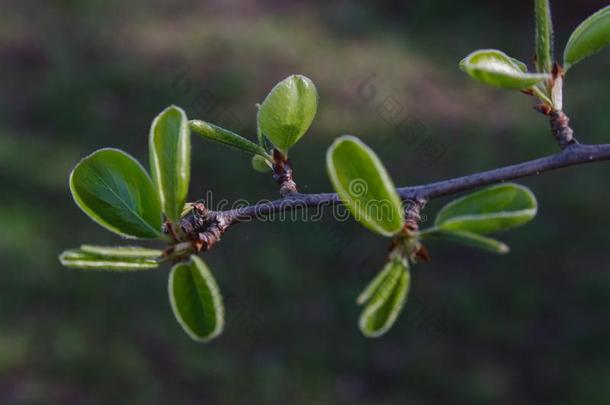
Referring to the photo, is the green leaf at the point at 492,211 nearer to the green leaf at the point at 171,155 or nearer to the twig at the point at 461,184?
the twig at the point at 461,184

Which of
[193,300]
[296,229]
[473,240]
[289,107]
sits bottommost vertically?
[193,300]

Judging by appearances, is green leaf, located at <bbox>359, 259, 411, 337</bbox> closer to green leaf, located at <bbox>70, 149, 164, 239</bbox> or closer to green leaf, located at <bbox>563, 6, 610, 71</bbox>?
green leaf, located at <bbox>70, 149, 164, 239</bbox>

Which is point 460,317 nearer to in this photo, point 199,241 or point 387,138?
point 387,138

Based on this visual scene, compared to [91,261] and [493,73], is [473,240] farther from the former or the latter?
[91,261]

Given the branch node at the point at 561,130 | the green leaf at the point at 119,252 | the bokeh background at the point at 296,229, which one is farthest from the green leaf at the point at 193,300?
the bokeh background at the point at 296,229

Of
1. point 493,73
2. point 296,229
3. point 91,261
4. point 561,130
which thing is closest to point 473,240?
point 493,73

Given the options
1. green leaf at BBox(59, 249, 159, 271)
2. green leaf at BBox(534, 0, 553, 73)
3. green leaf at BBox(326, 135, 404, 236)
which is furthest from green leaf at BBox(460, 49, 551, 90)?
green leaf at BBox(59, 249, 159, 271)
